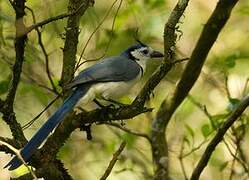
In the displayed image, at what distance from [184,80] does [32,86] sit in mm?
993

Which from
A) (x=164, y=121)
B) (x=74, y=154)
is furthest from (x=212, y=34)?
(x=74, y=154)

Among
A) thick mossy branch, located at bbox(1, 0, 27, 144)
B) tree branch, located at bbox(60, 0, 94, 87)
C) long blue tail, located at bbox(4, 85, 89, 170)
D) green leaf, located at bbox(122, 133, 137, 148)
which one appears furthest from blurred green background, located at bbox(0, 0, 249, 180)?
thick mossy branch, located at bbox(1, 0, 27, 144)

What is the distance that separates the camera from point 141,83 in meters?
5.14

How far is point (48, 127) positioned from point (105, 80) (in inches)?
30.3

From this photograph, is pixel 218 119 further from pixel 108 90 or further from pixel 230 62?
pixel 108 90

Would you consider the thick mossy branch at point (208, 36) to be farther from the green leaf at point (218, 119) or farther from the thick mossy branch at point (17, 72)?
the thick mossy branch at point (17, 72)

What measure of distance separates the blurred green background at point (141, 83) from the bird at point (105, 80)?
200 mm

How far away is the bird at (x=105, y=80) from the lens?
2.93m

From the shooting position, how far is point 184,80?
3539mm

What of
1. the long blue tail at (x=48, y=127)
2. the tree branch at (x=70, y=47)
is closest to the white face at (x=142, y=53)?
the long blue tail at (x=48, y=127)

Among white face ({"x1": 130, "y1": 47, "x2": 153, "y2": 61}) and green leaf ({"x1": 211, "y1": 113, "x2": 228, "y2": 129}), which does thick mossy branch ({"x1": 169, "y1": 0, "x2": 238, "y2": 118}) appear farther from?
white face ({"x1": 130, "y1": 47, "x2": 153, "y2": 61})

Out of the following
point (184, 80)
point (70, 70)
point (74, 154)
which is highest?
point (70, 70)

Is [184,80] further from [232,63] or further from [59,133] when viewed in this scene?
[59,133]

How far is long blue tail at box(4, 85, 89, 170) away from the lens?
2424 millimetres
